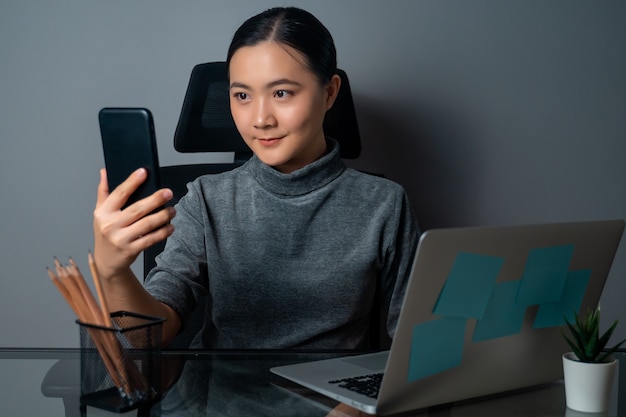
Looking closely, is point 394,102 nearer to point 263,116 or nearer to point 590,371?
point 263,116

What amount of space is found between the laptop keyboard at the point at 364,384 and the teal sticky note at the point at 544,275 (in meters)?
0.19

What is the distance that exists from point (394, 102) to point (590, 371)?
3.82ft

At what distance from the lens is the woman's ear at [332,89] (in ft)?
4.44

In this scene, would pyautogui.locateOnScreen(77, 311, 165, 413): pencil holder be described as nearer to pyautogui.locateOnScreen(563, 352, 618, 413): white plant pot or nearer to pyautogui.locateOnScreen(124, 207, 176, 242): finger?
pyautogui.locateOnScreen(124, 207, 176, 242): finger

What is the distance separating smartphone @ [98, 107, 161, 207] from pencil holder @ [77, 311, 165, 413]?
162 millimetres

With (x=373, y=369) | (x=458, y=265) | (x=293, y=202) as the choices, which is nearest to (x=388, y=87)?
(x=293, y=202)

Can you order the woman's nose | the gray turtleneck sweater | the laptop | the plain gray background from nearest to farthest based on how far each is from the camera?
1. the laptop
2. the woman's nose
3. the gray turtleneck sweater
4. the plain gray background

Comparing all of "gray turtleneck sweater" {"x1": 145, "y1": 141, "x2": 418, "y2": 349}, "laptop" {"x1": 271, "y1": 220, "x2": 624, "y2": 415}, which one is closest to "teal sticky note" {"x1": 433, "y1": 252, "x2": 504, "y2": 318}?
"laptop" {"x1": 271, "y1": 220, "x2": 624, "y2": 415}

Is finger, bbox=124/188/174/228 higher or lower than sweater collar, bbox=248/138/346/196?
higher

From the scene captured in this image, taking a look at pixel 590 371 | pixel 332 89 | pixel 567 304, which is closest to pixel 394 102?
pixel 332 89

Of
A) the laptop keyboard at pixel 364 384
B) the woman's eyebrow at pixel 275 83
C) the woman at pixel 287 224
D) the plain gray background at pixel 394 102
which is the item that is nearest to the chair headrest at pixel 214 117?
the woman at pixel 287 224

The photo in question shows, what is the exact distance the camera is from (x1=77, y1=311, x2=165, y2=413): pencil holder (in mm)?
802

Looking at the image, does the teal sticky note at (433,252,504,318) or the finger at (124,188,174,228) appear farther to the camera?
the finger at (124,188,174,228)

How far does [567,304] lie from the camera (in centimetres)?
90
